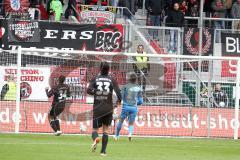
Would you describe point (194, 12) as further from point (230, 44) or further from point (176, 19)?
point (230, 44)

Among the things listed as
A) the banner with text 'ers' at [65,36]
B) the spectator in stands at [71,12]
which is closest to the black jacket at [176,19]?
the banner with text 'ers' at [65,36]

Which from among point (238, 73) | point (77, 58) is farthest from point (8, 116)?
point (238, 73)

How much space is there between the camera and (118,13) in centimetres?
3672

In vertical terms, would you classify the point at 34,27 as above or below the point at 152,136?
above

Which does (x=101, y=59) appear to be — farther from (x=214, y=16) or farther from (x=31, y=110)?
(x=214, y=16)

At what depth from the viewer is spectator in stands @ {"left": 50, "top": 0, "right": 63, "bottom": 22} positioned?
1400 inches

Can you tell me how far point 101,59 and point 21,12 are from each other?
426 cm

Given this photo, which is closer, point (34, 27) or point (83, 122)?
point (83, 122)

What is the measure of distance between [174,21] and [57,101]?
27.8ft

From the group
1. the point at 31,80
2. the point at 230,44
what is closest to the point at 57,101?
the point at 31,80

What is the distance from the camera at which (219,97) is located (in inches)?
1270

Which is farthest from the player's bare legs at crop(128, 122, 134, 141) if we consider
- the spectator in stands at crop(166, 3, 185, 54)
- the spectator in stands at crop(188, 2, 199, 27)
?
the spectator in stands at crop(188, 2, 199, 27)

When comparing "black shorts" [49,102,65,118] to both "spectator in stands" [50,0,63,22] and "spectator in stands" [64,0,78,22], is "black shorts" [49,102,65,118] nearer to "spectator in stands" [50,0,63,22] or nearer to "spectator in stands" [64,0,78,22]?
"spectator in stands" [50,0,63,22]

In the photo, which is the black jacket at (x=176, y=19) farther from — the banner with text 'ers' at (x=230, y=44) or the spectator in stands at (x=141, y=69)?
the spectator in stands at (x=141, y=69)
